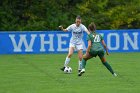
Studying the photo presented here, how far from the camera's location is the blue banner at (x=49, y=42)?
1239 inches

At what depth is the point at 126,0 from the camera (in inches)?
1766

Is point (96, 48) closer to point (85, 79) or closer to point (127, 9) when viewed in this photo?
point (85, 79)

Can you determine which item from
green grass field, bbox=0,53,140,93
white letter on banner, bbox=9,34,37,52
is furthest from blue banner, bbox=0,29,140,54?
green grass field, bbox=0,53,140,93

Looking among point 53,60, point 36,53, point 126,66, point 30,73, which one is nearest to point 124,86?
point 30,73

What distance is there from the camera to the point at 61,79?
17906 millimetres

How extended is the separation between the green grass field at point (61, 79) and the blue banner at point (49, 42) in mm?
5963

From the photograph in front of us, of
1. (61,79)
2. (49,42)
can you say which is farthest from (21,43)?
(61,79)

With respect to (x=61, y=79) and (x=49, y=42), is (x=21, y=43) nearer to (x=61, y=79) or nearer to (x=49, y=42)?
(x=49, y=42)

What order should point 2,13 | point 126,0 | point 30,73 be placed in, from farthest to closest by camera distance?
1. point 126,0
2. point 2,13
3. point 30,73

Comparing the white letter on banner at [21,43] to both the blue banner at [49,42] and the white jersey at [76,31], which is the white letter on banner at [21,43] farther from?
the white jersey at [76,31]

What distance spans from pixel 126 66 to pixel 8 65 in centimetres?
500

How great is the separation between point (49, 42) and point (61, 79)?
14009 mm

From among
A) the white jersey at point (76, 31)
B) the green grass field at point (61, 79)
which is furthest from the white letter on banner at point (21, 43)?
the white jersey at point (76, 31)

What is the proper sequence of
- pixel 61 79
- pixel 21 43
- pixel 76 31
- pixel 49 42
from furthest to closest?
pixel 49 42, pixel 21 43, pixel 76 31, pixel 61 79
